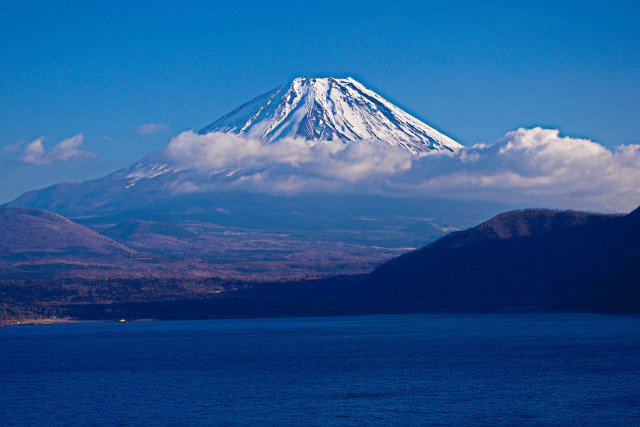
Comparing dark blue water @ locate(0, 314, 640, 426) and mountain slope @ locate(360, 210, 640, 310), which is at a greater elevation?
mountain slope @ locate(360, 210, 640, 310)

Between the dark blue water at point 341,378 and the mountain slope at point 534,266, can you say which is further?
the mountain slope at point 534,266

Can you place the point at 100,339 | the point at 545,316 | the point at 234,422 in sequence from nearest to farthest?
the point at 234,422, the point at 100,339, the point at 545,316

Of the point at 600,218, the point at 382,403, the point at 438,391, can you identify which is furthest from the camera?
the point at 600,218

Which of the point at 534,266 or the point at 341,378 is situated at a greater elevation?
the point at 534,266

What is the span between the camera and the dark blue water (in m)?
59.7

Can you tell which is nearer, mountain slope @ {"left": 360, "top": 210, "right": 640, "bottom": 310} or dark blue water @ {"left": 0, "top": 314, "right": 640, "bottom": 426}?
dark blue water @ {"left": 0, "top": 314, "right": 640, "bottom": 426}

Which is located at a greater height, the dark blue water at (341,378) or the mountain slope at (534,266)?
the mountain slope at (534,266)

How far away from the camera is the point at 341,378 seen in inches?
3068

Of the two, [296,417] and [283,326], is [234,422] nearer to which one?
[296,417]

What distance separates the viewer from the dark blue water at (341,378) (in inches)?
2350

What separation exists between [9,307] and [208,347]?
8681 centimetres

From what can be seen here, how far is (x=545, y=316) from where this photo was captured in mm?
154000

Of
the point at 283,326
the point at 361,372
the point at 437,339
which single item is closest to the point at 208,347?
the point at 437,339

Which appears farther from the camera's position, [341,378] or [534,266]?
[534,266]
